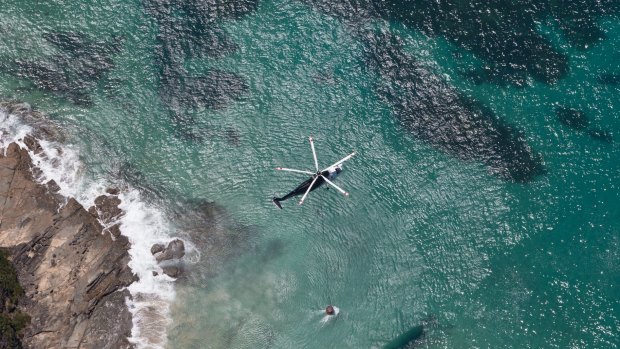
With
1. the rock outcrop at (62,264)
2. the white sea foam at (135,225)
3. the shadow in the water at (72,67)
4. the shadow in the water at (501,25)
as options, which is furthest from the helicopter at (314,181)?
the shadow in the water at (72,67)

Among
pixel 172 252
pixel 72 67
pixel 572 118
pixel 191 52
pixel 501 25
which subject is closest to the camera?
pixel 172 252

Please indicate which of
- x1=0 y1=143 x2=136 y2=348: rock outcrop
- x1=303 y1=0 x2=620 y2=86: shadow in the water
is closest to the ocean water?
x1=303 y1=0 x2=620 y2=86: shadow in the water

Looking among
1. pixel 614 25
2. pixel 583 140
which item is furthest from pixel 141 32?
pixel 614 25

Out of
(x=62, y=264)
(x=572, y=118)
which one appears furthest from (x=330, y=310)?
(x=572, y=118)

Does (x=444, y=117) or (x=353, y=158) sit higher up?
(x=444, y=117)

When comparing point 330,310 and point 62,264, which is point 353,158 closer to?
point 330,310

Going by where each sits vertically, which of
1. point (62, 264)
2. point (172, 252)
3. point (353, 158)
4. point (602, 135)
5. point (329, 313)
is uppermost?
point (602, 135)

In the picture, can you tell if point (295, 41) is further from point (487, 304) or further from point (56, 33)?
point (487, 304)
